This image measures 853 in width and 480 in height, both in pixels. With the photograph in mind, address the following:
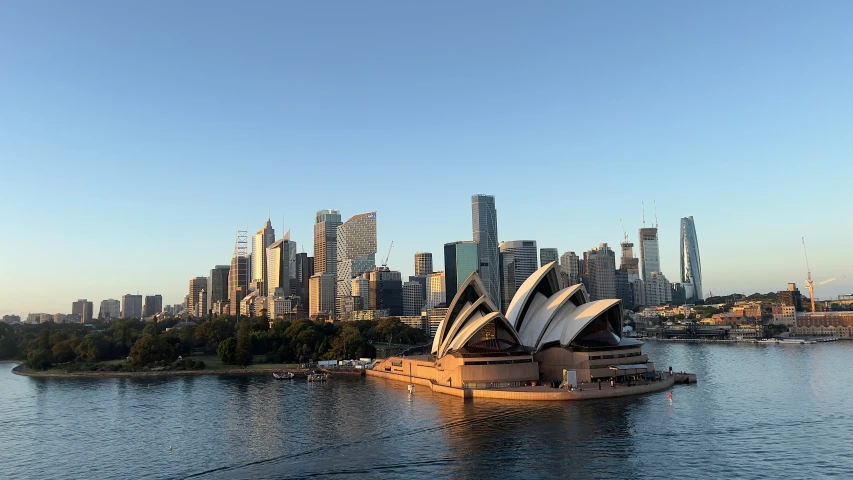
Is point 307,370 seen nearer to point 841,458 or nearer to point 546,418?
point 546,418

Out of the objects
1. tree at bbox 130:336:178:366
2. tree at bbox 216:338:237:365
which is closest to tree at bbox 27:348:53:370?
tree at bbox 130:336:178:366

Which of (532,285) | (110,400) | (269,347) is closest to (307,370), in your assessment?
(269,347)

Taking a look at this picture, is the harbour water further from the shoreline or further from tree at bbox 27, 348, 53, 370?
tree at bbox 27, 348, 53, 370

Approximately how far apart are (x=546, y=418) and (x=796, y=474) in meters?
21.0

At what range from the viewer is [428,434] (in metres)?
49.2

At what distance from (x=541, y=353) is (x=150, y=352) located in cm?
7101

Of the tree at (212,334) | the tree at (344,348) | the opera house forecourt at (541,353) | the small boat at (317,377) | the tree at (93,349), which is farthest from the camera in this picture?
the tree at (212,334)

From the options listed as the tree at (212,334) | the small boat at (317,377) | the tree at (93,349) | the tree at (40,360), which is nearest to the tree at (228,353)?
the tree at (212,334)

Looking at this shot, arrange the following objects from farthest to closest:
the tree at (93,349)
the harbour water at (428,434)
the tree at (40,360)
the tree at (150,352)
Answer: the tree at (93,349) < the tree at (40,360) < the tree at (150,352) < the harbour water at (428,434)

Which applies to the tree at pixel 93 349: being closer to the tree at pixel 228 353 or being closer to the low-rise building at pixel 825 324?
the tree at pixel 228 353

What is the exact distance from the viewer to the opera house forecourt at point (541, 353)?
6831 cm

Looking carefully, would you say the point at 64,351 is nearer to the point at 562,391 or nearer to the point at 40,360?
the point at 40,360

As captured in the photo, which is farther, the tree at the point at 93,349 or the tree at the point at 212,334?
the tree at the point at 212,334

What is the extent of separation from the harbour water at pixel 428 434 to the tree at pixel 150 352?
27875 mm
